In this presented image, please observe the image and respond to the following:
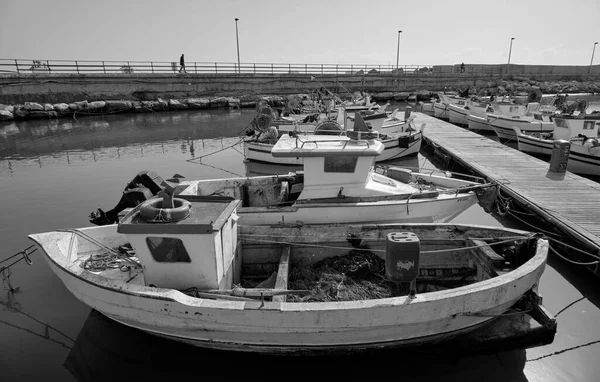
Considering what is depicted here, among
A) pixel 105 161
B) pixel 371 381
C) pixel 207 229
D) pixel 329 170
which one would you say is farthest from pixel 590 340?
pixel 105 161

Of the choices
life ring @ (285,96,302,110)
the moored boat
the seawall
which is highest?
the seawall

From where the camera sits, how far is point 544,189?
11.5 m

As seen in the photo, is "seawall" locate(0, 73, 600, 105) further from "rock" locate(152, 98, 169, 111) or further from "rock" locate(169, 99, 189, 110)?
"rock" locate(169, 99, 189, 110)

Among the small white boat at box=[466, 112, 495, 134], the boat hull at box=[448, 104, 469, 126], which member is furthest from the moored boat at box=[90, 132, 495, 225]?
the boat hull at box=[448, 104, 469, 126]

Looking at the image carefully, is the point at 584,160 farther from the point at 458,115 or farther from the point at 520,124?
the point at 458,115

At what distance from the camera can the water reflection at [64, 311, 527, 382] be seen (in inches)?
223

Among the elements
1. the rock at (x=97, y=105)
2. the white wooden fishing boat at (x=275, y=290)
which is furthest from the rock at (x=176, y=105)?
the white wooden fishing boat at (x=275, y=290)

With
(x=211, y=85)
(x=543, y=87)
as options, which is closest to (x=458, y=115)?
(x=211, y=85)

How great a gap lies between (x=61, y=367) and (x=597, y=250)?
10.1 m

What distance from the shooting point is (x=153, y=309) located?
17.5 ft

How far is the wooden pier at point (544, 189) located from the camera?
340 inches

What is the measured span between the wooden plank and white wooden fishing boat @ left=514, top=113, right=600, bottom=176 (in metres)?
11.8

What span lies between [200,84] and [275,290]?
4195 centimetres

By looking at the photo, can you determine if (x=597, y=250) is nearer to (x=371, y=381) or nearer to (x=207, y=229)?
(x=371, y=381)
